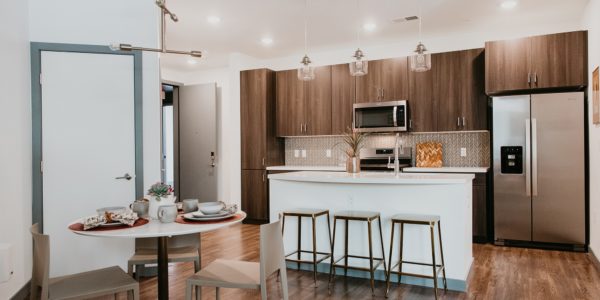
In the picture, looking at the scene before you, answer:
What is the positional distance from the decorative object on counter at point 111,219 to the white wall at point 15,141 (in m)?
1.26

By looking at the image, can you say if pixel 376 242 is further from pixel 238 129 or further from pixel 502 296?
pixel 238 129

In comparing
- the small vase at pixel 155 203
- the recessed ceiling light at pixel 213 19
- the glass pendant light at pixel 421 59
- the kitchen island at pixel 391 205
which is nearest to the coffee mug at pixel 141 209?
the small vase at pixel 155 203

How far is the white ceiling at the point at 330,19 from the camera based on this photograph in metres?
4.49

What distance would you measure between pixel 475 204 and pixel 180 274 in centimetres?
346

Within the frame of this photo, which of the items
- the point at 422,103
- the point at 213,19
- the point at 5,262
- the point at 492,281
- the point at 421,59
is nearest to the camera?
the point at 5,262

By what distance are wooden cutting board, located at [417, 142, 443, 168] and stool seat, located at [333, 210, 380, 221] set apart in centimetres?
240

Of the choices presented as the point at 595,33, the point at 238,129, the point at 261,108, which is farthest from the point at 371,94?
the point at 595,33

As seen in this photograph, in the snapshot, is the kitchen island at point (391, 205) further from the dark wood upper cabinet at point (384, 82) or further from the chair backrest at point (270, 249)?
the dark wood upper cabinet at point (384, 82)

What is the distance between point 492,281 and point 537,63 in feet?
8.66

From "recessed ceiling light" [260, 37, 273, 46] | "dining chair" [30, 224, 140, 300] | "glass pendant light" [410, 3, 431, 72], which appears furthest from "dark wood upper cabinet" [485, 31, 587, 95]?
"dining chair" [30, 224, 140, 300]

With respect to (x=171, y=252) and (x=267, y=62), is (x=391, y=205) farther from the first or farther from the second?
(x=267, y=62)

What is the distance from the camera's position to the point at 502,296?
3201 mm

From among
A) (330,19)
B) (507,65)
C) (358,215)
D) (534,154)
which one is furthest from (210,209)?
(507,65)

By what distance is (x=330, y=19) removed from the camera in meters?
5.02
